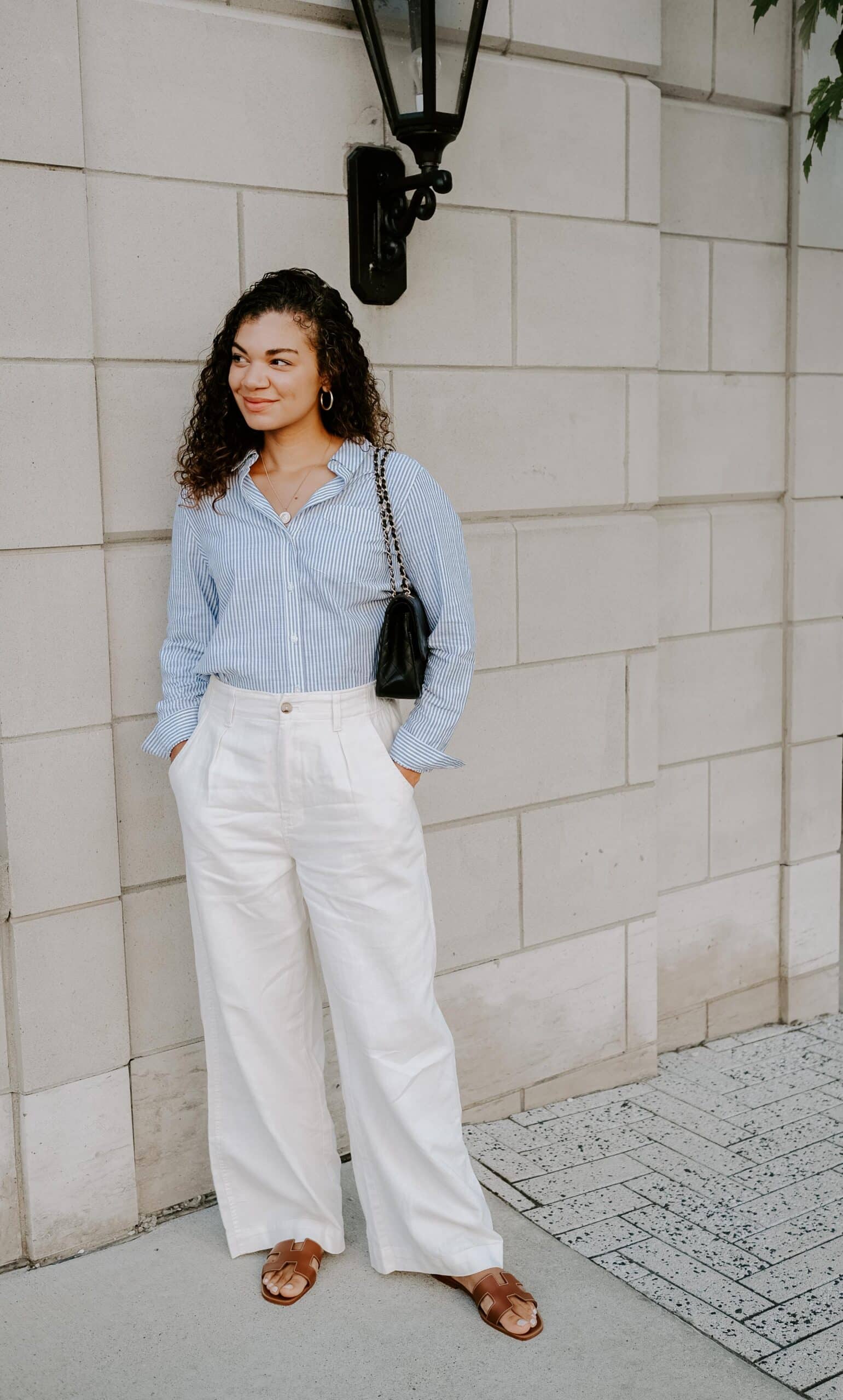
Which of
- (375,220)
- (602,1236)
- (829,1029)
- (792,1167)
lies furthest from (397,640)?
(829,1029)

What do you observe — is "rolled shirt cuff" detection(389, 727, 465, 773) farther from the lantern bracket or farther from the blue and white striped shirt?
the lantern bracket

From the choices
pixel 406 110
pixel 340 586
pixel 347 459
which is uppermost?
pixel 406 110

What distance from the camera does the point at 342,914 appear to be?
2768 mm

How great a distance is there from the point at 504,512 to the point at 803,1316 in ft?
6.80

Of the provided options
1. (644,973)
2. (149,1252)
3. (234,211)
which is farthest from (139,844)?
(644,973)

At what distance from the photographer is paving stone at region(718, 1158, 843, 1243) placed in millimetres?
3305

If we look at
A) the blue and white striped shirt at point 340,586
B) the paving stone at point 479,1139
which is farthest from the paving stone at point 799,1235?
the blue and white striped shirt at point 340,586

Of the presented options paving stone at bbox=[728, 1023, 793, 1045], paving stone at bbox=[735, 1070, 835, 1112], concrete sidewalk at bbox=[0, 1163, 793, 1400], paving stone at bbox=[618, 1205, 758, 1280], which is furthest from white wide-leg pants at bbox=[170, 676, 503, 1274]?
paving stone at bbox=[728, 1023, 793, 1045]

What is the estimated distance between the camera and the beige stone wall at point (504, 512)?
2969 millimetres

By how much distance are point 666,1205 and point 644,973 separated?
0.88m

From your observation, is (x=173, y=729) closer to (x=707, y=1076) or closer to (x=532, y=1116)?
(x=532, y=1116)

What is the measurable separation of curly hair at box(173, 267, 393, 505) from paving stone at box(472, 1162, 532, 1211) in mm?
1826

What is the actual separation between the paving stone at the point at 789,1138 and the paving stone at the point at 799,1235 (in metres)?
0.29

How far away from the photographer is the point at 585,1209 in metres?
3.38
